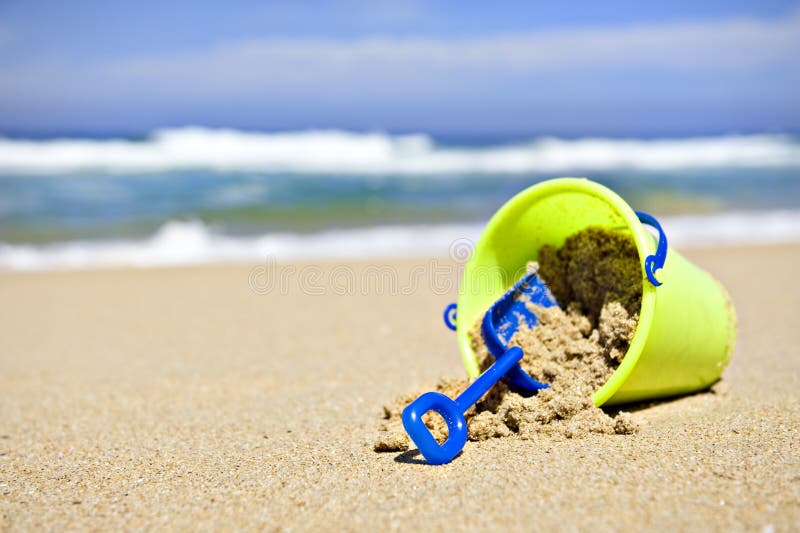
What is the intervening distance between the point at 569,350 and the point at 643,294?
1.28 ft

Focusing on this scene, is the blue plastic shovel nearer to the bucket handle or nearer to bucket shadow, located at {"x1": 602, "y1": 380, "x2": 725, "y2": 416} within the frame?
bucket shadow, located at {"x1": 602, "y1": 380, "x2": 725, "y2": 416}

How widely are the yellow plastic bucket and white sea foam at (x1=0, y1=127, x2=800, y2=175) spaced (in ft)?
43.7

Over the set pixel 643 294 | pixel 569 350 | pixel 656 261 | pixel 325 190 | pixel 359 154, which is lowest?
pixel 569 350

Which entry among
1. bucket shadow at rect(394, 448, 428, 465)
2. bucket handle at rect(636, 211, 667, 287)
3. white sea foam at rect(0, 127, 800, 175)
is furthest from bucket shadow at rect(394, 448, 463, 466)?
white sea foam at rect(0, 127, 800, 175)

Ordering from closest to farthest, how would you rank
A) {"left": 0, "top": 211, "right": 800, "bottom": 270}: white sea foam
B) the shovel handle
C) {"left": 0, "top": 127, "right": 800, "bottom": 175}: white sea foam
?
1. the shovel handle
2. {"left": 0, "top": 211, "right": 800, "bottom": 270}: white sea foam
3. {"left": 0, "top": 127, "right": 800, "bottom": 175}: white sea foam

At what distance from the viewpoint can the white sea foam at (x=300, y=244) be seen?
8.06 meters

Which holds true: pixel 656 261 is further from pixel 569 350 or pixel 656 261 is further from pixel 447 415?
pixel 447 415

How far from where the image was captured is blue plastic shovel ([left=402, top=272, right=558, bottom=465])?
2.38 m

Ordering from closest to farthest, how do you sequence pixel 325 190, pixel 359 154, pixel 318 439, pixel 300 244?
pixel 318 439
pixel 300 244
pixel 325 190
pixel 359 154

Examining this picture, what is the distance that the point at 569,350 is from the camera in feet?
9.42

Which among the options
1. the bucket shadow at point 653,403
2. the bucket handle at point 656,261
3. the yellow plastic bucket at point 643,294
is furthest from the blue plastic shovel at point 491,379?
the bucket handle at point 656,261

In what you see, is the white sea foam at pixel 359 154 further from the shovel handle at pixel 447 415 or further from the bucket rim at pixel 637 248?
the shovel handle at pixel 447 415

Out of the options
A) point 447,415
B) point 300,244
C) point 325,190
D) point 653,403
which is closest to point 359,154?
point 325,190

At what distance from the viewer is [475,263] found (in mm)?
3164
